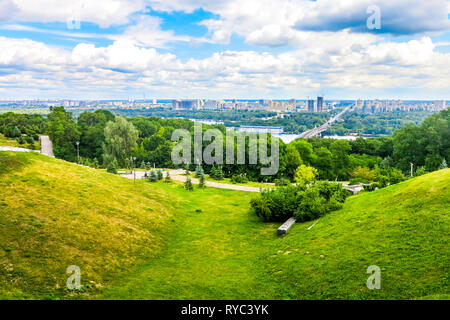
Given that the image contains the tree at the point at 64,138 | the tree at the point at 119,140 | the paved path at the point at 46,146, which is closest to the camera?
the tree at the point at 119,140

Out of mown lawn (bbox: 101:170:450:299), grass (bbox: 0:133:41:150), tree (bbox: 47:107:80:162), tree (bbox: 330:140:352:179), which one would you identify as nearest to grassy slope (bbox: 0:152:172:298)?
mown lawn (bbox: 101:170:450:299)

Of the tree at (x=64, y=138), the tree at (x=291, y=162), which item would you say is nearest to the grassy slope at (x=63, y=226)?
the tree at (x=291, y=162)

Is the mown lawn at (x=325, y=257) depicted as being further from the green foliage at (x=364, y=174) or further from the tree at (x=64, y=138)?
the tree at (x=64, y=138)

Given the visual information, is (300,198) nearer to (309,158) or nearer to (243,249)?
(243,249)

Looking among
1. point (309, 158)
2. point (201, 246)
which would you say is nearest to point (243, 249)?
point (201, 246)

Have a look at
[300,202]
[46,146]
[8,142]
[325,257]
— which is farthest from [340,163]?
[8,142]

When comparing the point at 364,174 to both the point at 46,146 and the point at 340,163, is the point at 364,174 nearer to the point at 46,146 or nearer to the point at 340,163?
the point at 340,163

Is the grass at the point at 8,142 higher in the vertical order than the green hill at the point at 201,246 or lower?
higher
